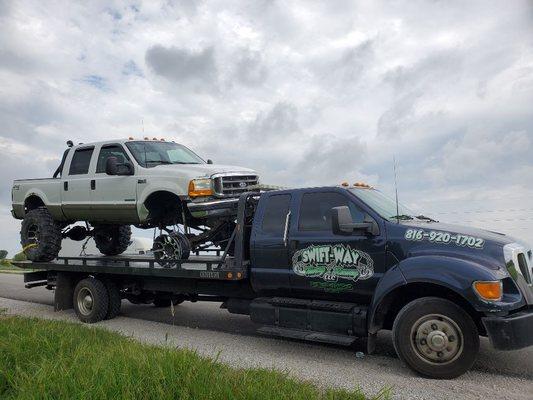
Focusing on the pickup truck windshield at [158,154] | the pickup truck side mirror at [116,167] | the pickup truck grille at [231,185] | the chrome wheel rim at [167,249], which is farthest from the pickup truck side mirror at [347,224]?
the pickup truck side mirror at [116,167]

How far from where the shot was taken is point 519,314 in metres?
5.23

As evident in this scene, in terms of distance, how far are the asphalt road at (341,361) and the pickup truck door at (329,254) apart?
0.80 m

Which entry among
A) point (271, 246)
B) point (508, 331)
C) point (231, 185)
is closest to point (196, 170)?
point (231, 185)

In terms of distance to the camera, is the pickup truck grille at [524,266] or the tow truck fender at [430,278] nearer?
the tow truck fender at [430,278]

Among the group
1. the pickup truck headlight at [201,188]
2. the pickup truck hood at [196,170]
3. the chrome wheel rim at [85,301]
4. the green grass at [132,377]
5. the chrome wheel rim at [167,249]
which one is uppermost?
the pickup truck hood at [196,170]

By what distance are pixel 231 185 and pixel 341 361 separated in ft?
11.2

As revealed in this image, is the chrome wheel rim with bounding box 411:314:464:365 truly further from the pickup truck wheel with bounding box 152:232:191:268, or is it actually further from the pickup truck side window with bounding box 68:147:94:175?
the pickup truck side window with bounding box 68:147:94:175

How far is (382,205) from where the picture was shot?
21.1ft

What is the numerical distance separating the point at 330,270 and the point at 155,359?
2389mm

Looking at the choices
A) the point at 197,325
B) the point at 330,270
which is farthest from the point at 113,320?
the point at 330,270

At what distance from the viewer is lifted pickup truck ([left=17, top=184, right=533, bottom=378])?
5207mm

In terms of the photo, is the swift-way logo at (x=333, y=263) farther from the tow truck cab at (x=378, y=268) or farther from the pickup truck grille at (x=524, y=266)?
the pickup truck grille at (x=524, y=266)

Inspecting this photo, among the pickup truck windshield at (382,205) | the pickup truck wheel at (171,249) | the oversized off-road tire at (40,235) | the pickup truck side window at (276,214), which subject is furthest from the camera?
the oversized off-road tire at (40,235)

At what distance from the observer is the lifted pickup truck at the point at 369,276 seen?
205 inches
